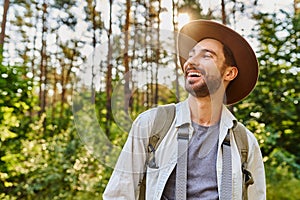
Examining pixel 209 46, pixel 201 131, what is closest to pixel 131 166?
pixel 201 131

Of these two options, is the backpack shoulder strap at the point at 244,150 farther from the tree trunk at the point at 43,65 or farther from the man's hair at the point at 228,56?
the tree trunk at the point at 43,65

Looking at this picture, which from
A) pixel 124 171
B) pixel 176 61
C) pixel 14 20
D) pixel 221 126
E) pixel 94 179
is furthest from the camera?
pixel 14 20

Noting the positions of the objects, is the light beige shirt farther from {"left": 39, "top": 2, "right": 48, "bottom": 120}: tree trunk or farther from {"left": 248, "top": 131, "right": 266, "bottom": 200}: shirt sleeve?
{"left": 39, "top": 2, "right": 48, "bottom": 120}: tree trunk

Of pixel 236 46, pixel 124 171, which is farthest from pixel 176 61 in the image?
pixel 124 171

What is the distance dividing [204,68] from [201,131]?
219 mm

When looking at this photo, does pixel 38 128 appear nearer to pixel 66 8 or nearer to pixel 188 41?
pixel 66 8

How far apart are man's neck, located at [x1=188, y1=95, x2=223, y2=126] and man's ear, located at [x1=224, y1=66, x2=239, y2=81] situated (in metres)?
0.11

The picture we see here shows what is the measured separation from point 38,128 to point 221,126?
2.92 m

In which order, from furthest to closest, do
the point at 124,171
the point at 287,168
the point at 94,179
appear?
the point at 287,168, the point at 94,179, the point at 124,171

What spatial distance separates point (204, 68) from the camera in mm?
1228

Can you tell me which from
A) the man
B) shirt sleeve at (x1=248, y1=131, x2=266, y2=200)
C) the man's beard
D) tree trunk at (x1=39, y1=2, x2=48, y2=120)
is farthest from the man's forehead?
tree trunk at (x1=39, y1=2, x2=48, y2=120)

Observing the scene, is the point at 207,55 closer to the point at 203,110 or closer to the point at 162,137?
the point at 203,110

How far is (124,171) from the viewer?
117 centimetres

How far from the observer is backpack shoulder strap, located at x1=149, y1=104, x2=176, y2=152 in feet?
3.92
